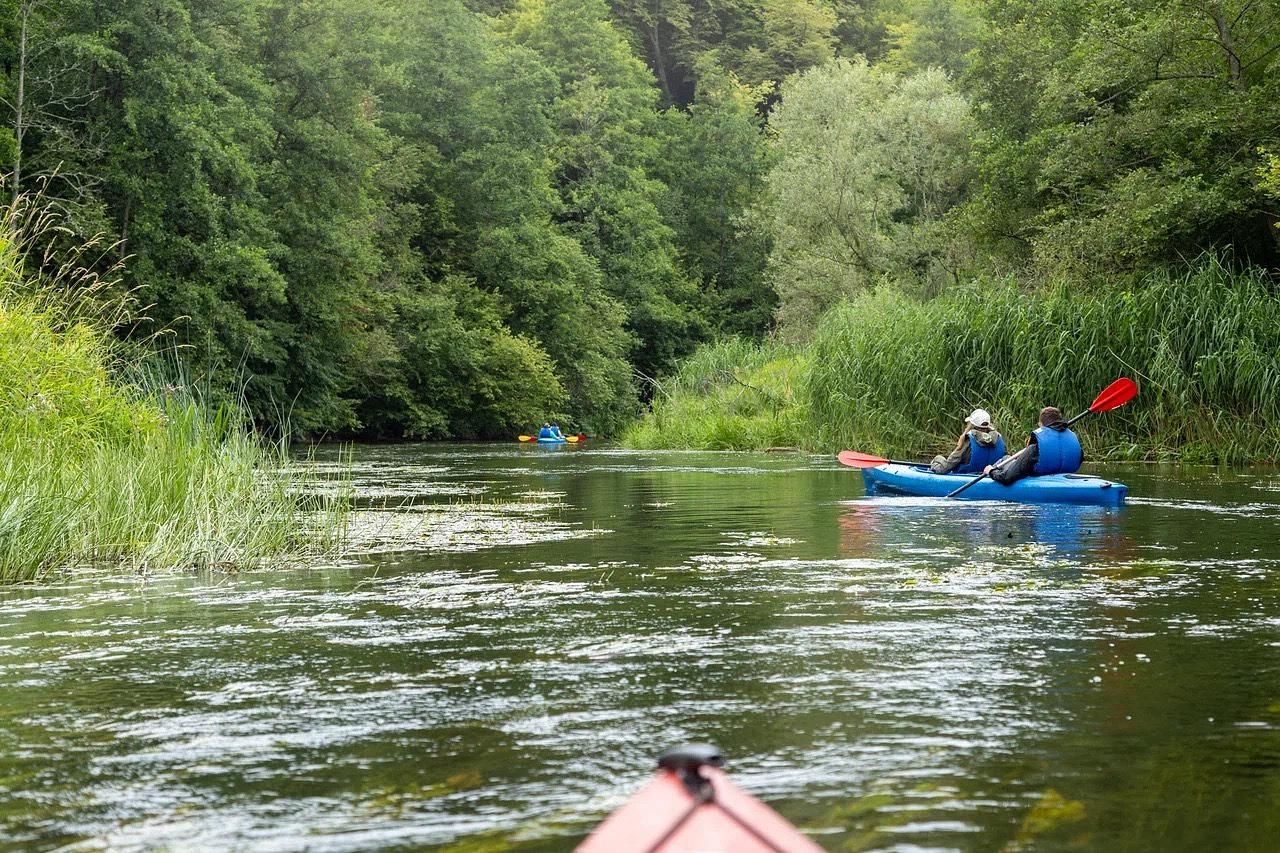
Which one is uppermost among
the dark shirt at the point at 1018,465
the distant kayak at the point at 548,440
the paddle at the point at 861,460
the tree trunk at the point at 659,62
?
the tree trunk at the point at 659,62

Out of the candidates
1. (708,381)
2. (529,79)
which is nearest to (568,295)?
(529,79)

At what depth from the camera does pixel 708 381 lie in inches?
1276

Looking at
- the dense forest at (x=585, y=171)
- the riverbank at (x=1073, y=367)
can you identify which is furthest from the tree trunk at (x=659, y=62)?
the riverbank at (x=1073, y=367)

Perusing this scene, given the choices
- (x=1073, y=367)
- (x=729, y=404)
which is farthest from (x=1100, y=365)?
(x=729, y=404)

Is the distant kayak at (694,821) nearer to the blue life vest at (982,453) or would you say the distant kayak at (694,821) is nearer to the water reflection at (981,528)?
the water reflection at (981,528)

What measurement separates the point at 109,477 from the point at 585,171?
149 ft

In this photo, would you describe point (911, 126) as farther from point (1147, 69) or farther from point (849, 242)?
point (1147, 69)

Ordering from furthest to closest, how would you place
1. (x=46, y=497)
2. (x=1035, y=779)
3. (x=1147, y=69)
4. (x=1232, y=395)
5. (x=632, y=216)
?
1. (x=632, y=216)
2. (x=1147, y=69)
3. (x=1232, y=395)
4. (x=46, y=497)
5. (x=1035, y=779)

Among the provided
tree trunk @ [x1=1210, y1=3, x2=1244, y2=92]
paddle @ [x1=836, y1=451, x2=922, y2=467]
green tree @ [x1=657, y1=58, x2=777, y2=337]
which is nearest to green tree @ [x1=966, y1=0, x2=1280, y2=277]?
tree trunk @ [x1=1210, y1=3, x2=1244, y2=92]

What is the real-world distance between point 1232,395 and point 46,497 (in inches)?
548

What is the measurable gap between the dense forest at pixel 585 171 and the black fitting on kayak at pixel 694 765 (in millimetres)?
10844

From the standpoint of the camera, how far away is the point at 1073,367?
19.2m

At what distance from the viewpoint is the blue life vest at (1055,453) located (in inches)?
522

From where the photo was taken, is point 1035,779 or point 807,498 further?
point 807,498
